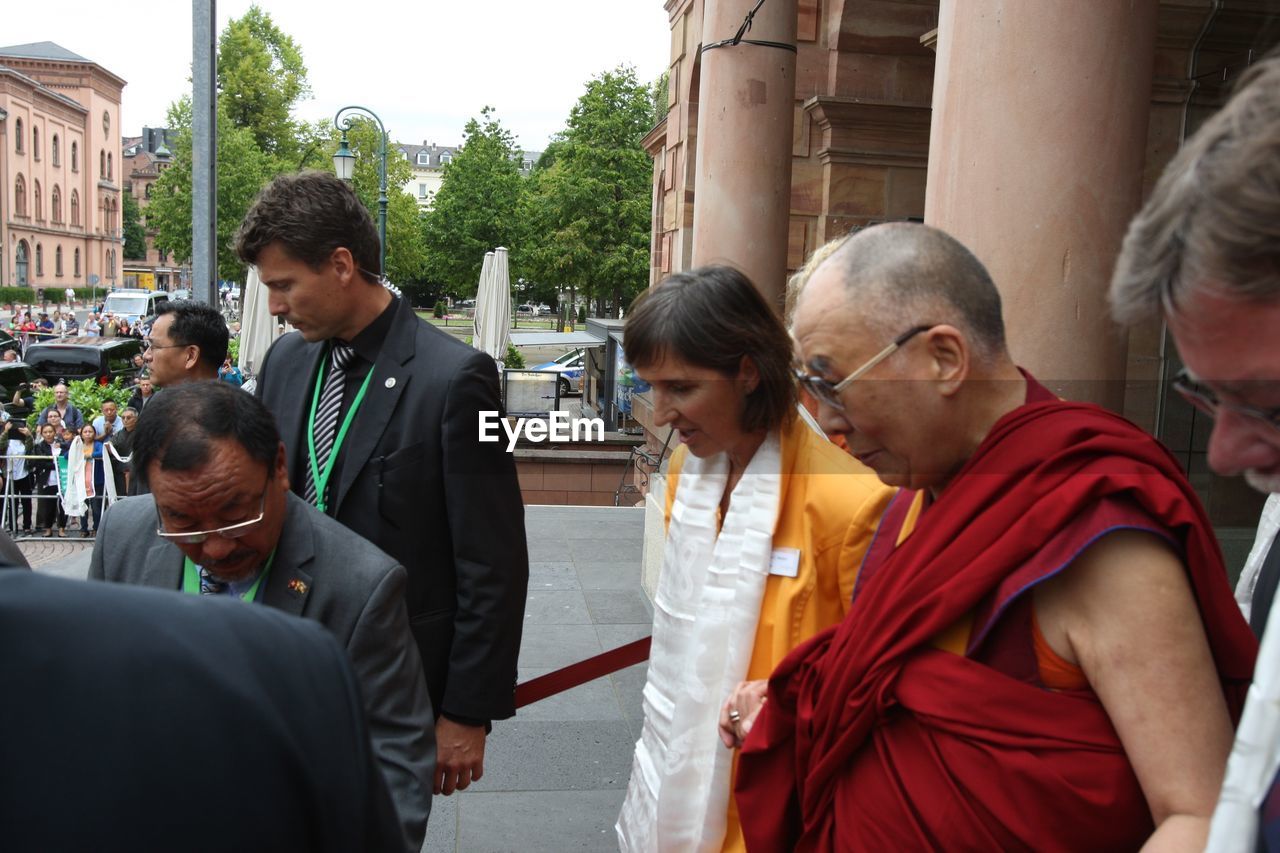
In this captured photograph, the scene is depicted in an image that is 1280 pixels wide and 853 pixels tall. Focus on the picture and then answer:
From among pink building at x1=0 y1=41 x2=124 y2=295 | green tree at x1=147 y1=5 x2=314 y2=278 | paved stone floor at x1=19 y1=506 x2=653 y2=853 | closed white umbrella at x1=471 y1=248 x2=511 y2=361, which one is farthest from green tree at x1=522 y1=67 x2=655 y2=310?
pink building at x1=0 y1=41 x2=124 y2=295

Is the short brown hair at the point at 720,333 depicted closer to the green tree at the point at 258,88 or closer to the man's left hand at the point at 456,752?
the man's left hand at the point at 456,752

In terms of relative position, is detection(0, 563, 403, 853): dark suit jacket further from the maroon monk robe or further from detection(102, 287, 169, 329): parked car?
detection(102, 287, 169, 329): parked car

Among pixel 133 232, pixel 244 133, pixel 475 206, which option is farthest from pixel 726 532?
pixel 133 232

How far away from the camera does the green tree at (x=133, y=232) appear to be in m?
105

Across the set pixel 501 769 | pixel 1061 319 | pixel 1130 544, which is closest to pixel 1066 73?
pixel 1061 319

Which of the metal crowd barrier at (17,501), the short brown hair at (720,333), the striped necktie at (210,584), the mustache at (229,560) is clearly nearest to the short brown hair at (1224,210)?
the short brown hair at (720,333)

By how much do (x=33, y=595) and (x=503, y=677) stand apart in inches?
82.3

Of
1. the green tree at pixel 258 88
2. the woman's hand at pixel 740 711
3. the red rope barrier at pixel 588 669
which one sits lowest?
the red rope barrier at pixel 588 669

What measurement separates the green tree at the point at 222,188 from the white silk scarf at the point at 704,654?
36.6 meters

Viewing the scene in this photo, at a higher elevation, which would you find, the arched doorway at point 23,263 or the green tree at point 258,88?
the green tree at point 258,88

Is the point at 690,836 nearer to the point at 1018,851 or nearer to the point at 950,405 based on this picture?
the point at 1018,851

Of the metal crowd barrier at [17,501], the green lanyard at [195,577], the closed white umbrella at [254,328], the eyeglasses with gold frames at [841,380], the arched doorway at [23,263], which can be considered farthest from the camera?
the arched doorway at [23,263]

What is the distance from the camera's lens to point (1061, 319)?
117 inches

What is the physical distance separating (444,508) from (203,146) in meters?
7.55
